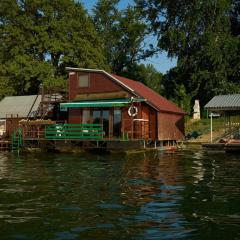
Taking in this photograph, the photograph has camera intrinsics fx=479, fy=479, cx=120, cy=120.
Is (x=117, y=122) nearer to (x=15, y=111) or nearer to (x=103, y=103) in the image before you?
(x=103, y=103)

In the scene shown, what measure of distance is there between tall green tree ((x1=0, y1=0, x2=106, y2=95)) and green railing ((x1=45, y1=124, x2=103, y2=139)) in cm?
1829

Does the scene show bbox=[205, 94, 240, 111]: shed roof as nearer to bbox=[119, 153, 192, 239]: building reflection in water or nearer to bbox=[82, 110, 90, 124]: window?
bbox=[82, 110, 90, 124]: window

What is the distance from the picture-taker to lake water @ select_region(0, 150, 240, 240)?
10.5 m

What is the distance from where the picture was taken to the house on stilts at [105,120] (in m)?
37.3

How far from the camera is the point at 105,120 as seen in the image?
39.7 metres

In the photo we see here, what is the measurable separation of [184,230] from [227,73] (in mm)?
47336

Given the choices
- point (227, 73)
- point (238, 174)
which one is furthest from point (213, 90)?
point (238, 174)

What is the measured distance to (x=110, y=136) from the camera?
38.3 meters

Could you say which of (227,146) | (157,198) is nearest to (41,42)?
(227,146)

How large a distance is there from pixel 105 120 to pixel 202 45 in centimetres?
2220

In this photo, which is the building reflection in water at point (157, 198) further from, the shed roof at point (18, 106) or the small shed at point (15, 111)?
the shed roof at point (18, 106)

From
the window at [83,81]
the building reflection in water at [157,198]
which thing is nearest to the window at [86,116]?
the window at [83,81]

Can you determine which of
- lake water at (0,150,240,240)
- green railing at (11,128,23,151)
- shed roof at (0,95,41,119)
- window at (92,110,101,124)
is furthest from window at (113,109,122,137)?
lake water at (0,150,240,240)

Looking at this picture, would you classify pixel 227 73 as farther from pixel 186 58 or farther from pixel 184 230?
pixel 184 230
